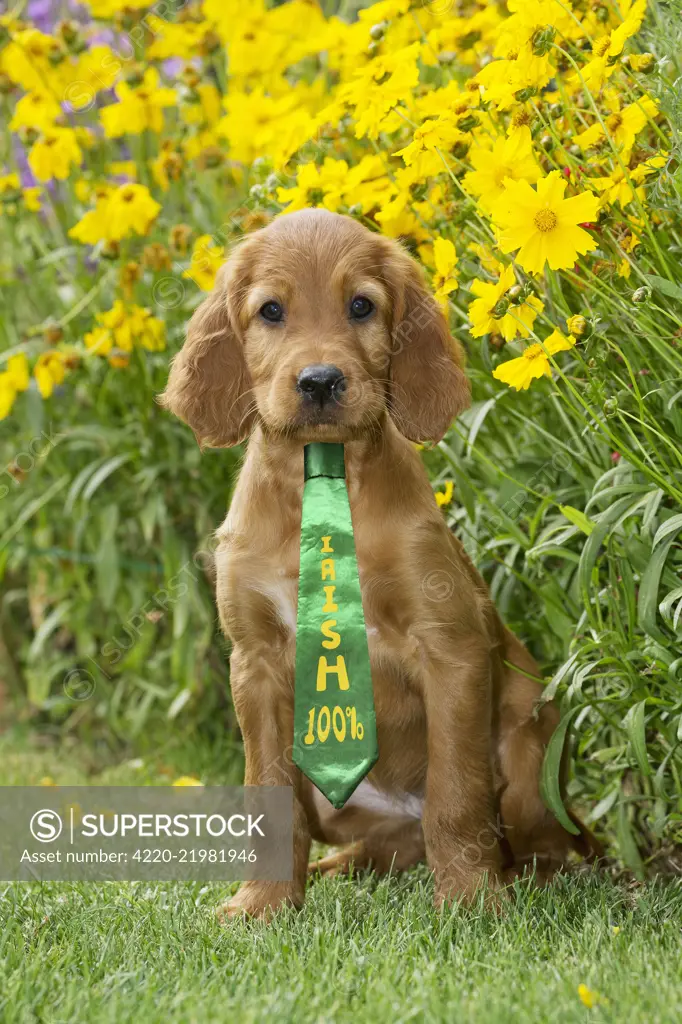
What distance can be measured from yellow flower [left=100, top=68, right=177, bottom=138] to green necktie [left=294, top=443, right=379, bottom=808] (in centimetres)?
198

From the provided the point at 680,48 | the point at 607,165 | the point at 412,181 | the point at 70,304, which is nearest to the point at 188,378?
the point at 412,181

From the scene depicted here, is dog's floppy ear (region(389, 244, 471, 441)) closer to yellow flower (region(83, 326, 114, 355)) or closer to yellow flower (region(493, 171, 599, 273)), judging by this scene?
yellow flower (region(493, 171, 599, 273))

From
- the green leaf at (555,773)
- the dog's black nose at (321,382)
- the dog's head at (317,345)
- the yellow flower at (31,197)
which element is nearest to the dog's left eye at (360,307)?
the dog's head at (317,345)

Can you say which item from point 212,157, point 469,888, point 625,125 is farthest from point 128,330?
point 469,888

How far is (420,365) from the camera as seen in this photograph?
109 inches

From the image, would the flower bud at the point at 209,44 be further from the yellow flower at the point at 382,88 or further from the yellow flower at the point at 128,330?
the yellow flower at the point at 382,88

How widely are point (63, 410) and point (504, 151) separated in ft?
8.25

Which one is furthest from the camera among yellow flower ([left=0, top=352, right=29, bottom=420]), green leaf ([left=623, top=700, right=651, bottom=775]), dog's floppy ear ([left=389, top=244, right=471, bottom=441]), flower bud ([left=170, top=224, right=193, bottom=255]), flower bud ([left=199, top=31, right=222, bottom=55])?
flower bud ([left=199, top=31, right=222, bottom=55])

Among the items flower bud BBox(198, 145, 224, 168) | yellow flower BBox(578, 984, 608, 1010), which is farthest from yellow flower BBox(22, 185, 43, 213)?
yellow flower BBox(578, 984, 608, 1010)

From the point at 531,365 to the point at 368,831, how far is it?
123 cm

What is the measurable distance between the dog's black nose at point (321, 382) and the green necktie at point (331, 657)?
225mm

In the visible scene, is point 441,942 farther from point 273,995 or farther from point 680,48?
point 680,48

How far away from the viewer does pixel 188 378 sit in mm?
2775

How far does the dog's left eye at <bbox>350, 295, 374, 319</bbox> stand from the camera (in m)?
2.63
